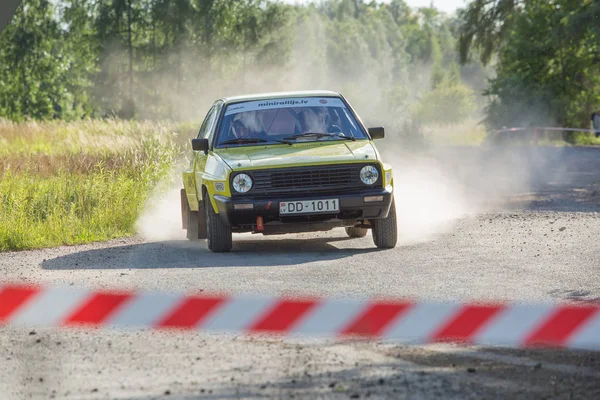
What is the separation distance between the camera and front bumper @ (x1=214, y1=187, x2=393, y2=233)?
12117 mm

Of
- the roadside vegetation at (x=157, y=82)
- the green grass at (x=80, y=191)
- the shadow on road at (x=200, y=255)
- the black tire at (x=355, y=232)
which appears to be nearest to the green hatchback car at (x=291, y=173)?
the shadow on road at (x=200, y=255)

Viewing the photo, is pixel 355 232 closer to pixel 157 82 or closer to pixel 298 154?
pixel 298 154

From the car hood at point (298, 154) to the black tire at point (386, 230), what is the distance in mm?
713

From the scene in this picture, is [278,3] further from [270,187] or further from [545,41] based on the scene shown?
[270,187]

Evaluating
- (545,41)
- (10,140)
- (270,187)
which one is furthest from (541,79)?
(270,187)

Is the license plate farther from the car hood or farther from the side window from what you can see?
the side window

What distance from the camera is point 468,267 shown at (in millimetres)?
11109

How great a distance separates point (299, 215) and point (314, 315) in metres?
6.87

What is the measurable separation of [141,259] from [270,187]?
1573 millimetres

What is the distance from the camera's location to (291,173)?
12234 millimetres

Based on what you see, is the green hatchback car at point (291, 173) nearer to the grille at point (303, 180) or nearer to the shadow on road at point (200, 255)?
the grille at point (303, 180)

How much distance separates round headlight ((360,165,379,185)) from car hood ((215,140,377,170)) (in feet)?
0.34

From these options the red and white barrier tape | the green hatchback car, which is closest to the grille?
the green hatchback car

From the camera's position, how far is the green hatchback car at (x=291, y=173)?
12.2 meters
